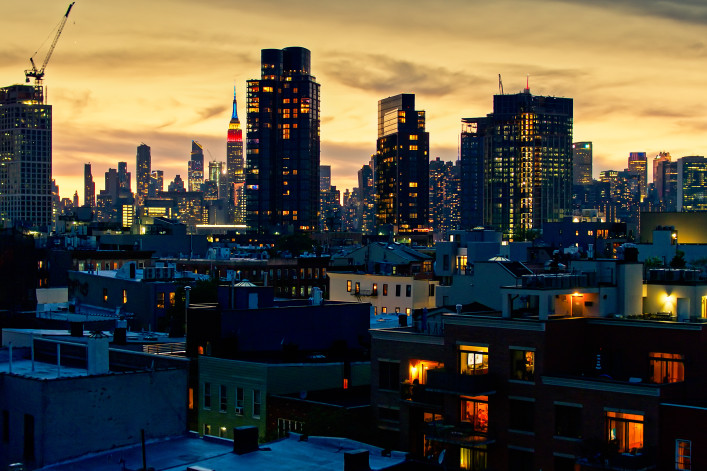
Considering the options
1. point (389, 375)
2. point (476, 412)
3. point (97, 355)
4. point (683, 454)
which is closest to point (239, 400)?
point (389, 375)

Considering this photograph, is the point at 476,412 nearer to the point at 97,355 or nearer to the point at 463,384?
the point at 463,384

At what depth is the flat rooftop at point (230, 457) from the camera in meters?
38.0

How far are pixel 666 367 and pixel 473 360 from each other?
765 centimetres

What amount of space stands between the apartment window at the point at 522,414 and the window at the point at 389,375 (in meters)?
6.84

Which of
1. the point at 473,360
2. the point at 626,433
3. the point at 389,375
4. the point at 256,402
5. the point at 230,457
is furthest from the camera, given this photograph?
the point at 256,402

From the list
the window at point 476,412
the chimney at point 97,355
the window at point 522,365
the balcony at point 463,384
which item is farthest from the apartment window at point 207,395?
the window at point 522,365

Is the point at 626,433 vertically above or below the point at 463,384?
below

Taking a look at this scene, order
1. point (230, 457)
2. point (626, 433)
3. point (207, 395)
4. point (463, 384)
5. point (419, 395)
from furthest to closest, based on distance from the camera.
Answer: point (207, 395)
point (419, 395)
point (463, 384)
point (230, 457)
point (626, 433)

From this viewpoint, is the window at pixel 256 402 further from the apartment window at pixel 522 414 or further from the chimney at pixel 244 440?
the apartment window at pixel 522 414

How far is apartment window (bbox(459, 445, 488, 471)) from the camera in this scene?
41.5m

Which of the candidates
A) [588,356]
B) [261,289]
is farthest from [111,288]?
[588,356]

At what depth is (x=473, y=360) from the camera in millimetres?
42344

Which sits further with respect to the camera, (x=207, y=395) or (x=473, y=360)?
(x=207, y=395)

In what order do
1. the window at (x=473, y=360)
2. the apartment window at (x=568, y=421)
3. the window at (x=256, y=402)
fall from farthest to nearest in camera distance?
the window at (x=256, y=402) → the window at (x=473, y=360) → the apartment window at (x=568, y=421)
